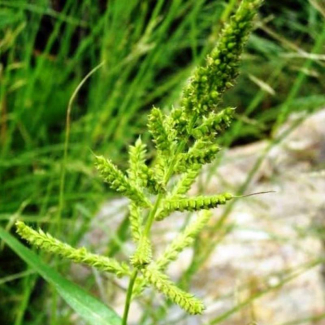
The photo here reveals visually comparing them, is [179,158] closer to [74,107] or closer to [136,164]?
[136,164]

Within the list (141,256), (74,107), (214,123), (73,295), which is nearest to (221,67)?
(214,123)

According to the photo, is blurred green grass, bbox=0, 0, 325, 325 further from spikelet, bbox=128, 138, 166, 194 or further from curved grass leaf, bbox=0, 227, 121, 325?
spikelet, bbox=128, 138, 166, 194

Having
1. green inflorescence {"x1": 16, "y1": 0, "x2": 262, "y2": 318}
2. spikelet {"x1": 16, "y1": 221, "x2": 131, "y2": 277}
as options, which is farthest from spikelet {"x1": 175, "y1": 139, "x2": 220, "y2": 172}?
spikelet {"x1": 16, "y1": 221, "x2": 131, "y2": 277}

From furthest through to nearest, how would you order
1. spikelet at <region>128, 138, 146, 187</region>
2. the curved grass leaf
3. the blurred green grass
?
1. the blurred green grass
2. the curved grass leaf
3. spikelet at <region>128, 138, 146, 187</region>

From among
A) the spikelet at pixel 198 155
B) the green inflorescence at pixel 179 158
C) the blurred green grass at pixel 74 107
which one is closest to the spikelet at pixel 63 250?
the green inflorescence at pixel 179 158

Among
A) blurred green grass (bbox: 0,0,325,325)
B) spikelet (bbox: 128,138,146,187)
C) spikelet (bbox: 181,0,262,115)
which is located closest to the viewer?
spikelet (bbox: 181,0,262,115)

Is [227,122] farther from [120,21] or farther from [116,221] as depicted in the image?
[116,221]

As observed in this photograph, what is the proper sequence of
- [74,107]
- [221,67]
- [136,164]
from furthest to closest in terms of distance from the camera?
[74,107] < [136,164] < [221,67]

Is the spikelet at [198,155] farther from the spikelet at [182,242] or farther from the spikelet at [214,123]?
the spikelet at [182,242]
